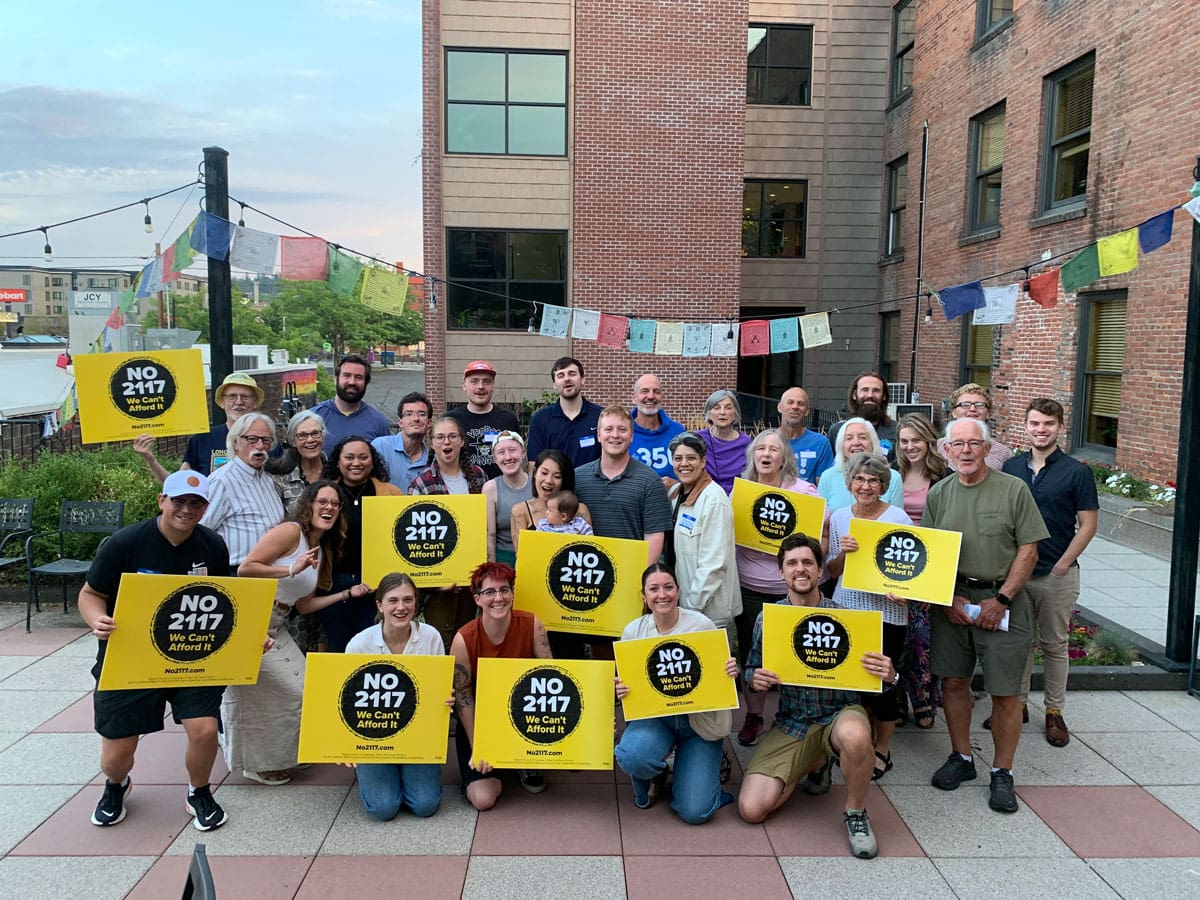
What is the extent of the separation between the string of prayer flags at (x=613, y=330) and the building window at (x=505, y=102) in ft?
24.6

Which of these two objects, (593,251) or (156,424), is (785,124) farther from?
(156,424)

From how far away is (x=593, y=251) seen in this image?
664 inches

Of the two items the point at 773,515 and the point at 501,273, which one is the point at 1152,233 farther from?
the point at 501,273

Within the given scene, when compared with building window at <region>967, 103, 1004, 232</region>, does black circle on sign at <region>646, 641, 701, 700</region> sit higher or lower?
lower

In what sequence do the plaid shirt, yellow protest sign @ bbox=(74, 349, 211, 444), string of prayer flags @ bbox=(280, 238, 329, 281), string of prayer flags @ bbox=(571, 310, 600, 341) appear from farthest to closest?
string of prayer flags @ bbox=(571, 310, 600, 341) < string of prayer flags @ bbox=(280, 238, 329, 281) < yellow protest sign @ bbox=(74, 349, 211, 444) < the plaid shirt

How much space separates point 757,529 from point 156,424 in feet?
12.4

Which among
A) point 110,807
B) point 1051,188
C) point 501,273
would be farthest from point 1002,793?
point 501,273

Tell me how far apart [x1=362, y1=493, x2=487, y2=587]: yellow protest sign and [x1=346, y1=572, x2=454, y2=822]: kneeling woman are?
567 millimetres

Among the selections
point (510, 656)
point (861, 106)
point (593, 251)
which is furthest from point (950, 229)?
point (510, 656)

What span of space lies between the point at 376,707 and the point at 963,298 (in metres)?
7.50

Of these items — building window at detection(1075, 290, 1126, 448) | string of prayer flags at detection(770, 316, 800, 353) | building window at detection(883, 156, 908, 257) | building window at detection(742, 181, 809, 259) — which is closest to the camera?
string of prayer flags at detection(770, 316, 800, 353)

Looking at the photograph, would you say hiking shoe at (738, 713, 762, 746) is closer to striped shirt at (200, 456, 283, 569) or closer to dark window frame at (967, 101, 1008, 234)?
striped shirt at (200, 456, 283, 569)

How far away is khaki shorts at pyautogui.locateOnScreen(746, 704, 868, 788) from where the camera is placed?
4.10 metres

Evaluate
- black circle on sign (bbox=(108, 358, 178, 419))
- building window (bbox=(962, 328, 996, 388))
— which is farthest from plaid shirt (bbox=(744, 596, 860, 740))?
building window (bbox=(962, 328, 996, 388))
